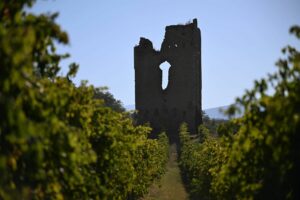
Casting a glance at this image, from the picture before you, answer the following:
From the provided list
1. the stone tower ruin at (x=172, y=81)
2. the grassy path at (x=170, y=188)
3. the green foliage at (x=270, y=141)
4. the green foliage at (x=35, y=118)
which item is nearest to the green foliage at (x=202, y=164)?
the grassy path at (x=170, y=188)

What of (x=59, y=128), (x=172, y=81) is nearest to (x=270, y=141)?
(x=59, y=128)

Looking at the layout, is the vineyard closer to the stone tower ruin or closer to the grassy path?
the grassy path

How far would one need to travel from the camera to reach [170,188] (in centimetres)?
2170

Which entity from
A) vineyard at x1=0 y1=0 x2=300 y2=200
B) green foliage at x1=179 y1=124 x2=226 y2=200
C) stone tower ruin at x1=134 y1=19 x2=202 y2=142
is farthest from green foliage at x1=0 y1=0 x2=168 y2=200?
stone tower ruin at x1=134 y1=19 x2=202 y2=142

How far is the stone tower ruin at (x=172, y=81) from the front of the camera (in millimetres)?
40281

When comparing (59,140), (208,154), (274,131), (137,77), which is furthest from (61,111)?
(137,77)

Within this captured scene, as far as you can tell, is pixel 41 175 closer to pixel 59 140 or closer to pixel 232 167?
pixel 59 140

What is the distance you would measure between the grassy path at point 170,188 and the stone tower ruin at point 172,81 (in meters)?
11.5

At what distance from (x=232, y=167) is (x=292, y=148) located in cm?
124

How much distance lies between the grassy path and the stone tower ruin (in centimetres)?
1150

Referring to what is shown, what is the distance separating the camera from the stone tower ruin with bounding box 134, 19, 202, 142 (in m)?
40.3

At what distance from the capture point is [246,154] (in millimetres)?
6090

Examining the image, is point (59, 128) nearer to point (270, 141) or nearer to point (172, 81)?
point (270, 141)

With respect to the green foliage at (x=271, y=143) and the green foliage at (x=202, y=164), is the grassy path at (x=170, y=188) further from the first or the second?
the green foliage at (x=271, y=143)
